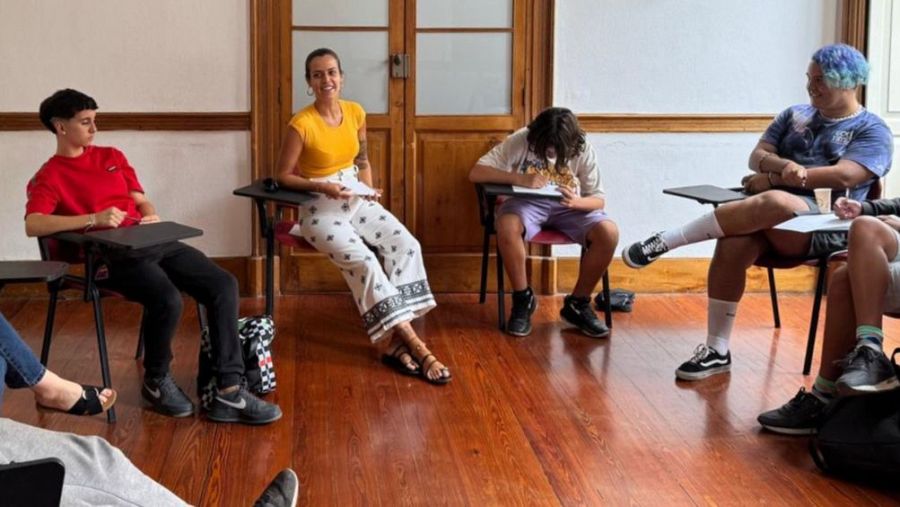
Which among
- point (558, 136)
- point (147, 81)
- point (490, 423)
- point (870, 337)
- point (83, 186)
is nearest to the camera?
point (870, 337)

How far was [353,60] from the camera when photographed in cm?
529

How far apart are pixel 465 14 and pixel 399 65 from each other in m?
0.38

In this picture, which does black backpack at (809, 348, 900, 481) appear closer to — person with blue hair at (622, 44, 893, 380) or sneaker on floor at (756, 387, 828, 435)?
sneaker on floor at (756, 387, 828, 435)

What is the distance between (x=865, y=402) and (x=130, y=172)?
2570 mm

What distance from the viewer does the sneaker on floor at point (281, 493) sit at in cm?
252

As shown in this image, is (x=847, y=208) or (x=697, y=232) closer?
(x=847, y=208)

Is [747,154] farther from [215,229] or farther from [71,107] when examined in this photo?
[71,107]

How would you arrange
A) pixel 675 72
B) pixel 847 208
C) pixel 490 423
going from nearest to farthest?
1. pixel 490 423
2. pixel 847 208
3. pixel 675 72

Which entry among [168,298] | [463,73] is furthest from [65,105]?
[463,73]

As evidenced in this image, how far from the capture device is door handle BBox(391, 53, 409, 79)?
5.28 m

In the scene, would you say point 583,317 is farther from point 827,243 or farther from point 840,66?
point 840,66

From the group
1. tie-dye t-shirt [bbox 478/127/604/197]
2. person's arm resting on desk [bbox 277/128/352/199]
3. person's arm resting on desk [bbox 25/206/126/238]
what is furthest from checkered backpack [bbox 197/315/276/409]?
tie-dye t-shirt [bbox 478/127/604/197]

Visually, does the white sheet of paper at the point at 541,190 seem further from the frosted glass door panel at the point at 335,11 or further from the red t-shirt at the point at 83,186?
the red t-shirt at the point at 83,186

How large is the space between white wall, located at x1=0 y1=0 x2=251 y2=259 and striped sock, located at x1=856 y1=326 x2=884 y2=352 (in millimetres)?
2916
